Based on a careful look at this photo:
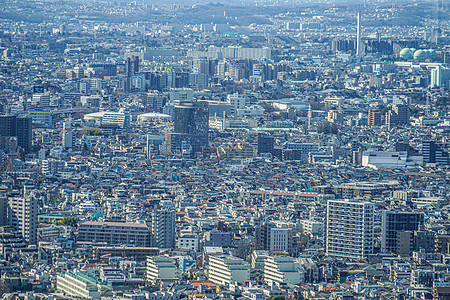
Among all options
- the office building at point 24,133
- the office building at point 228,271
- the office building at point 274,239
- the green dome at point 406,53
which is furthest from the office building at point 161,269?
the green dome at point 406,53

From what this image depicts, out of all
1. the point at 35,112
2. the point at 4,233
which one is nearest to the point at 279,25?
the point at 35,112

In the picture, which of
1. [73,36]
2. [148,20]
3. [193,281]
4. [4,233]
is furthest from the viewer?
[148,20]

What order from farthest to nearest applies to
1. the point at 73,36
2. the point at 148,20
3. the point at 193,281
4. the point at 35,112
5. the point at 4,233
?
the point at 148,20 < the point at 73,36 < the point at 35,112 < the point at 4,233 < the point at 193,281

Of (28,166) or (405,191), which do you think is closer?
(405,191)

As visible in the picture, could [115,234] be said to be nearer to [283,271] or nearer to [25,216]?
[25,216]

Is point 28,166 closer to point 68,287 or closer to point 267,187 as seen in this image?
point 267,187

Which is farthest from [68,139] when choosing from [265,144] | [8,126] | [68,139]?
[265,144]
